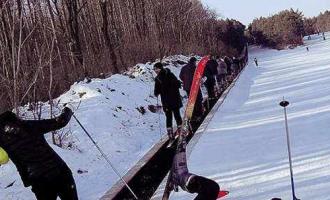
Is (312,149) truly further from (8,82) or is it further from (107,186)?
(8,82)

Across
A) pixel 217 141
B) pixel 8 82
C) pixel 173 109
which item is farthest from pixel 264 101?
pixel 8 82

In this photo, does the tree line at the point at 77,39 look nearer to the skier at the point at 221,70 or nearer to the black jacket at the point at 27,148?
the black jacket at the point at 27,148

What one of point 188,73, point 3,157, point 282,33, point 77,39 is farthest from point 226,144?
point 282,33

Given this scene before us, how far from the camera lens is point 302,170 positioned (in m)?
6.69

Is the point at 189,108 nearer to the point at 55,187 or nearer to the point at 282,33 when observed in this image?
the point at 55,187

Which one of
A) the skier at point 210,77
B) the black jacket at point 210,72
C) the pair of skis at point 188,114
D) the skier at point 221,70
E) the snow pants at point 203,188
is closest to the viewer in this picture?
the snow pants at point 203,188

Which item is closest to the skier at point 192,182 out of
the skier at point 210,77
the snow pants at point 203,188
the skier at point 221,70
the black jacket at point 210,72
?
the snow pants at point 203,188

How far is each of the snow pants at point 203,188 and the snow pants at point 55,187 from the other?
1567 millimetres

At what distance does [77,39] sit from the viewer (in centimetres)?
2241

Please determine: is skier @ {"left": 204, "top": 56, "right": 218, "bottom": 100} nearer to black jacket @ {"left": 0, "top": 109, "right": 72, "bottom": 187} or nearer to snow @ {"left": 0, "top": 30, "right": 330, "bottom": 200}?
snow @ {"left": 0, "top": 30, "right": 330, "bottom": 200}

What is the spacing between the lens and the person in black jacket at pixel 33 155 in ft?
17.1

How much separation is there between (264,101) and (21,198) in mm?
10824

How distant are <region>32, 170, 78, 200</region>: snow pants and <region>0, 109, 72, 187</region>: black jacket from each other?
55mm

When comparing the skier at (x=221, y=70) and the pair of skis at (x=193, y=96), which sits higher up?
the pair of skis at (x=193, y=96)
